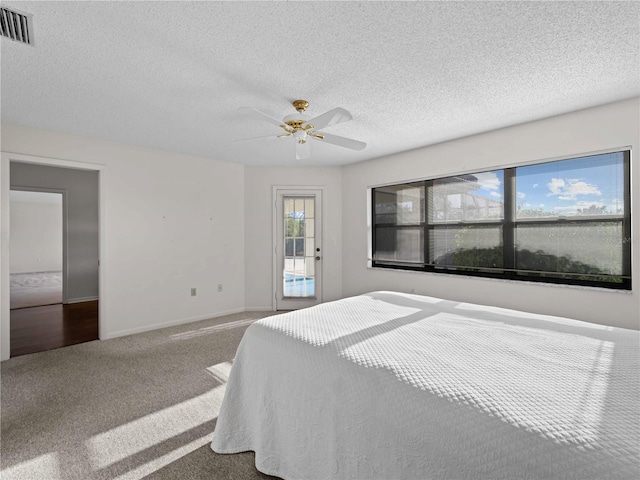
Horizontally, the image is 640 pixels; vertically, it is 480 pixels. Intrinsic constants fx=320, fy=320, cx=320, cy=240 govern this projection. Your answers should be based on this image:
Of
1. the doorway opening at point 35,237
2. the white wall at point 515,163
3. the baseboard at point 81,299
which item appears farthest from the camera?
the doorway opening at point 35,237

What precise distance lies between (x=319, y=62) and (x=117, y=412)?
270cm

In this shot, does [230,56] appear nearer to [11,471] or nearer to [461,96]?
[461,96]

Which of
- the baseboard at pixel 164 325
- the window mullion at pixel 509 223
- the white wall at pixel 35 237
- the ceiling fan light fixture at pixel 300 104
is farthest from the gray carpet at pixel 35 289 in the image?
the window mullion at pixel 509 223

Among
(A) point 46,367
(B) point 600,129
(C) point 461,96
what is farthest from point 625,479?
(A) point 46,367

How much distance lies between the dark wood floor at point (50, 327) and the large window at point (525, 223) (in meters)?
4.16

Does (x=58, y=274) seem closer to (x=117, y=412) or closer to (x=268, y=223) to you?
(x=268, y=223)

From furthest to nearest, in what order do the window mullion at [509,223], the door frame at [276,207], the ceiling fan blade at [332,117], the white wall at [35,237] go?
the white wall at [35,237] → the door frame at [276,207] → the window mullion at [509,223] → the ceiling fan blade at [332,117]

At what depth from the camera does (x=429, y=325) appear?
1828mm

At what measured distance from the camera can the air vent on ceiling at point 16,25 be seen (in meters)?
1.61

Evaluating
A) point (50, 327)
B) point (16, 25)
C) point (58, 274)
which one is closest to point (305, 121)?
point (16, 25)

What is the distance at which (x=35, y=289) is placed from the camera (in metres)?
6.89

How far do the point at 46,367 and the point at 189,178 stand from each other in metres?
2.62

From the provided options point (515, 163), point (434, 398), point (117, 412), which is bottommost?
point (117, 412)

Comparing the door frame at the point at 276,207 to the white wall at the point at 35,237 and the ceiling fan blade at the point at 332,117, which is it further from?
the white wall at the point at 35,237
